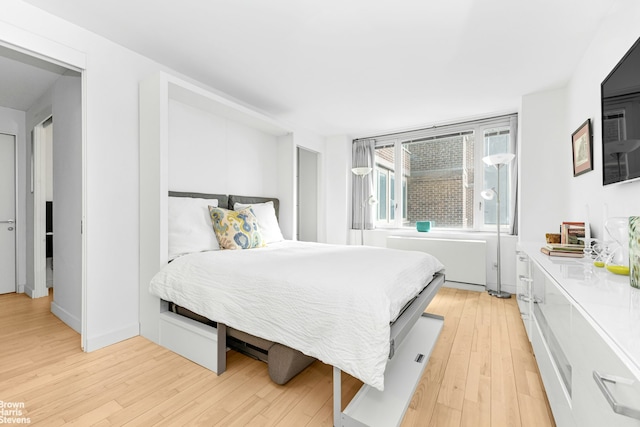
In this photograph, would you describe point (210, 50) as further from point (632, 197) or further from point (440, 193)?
point (440, 193)

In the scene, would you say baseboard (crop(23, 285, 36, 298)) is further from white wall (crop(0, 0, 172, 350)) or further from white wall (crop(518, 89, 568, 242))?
white wall (crop(518, 89, 568, 242))

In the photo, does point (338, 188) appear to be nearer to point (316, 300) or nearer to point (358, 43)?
point (358, 43)

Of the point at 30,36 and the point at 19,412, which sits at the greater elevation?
the point at 30,36

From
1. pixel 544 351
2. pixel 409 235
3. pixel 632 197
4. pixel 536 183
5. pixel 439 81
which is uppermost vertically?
pixel 439 81

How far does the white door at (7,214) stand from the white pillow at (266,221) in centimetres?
301

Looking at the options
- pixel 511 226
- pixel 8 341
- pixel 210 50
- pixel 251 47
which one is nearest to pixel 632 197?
pixel 511 226

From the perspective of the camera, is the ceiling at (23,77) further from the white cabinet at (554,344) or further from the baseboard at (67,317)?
the white cabinet at (554,344)

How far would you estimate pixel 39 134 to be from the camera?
348cm

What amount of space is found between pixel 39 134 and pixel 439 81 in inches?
187

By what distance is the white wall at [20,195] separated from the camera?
366cm

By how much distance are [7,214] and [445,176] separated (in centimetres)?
609

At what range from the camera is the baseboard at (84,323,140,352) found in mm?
2180

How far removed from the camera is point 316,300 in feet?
5.02

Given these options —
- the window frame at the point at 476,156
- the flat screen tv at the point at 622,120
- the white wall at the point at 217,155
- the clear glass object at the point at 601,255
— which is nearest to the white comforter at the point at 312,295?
the clear glass object at the point at 601,255
